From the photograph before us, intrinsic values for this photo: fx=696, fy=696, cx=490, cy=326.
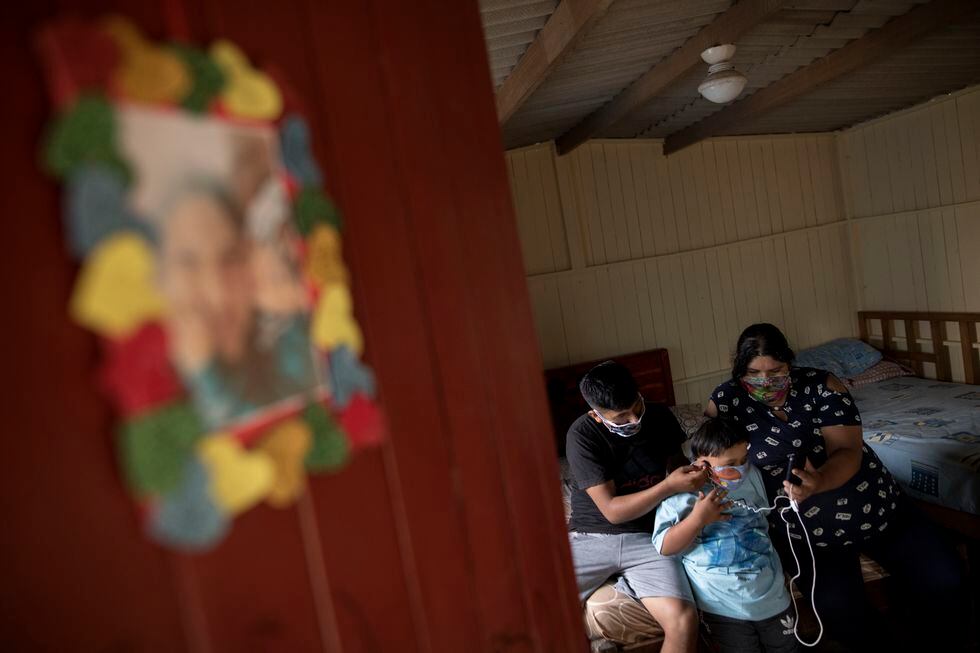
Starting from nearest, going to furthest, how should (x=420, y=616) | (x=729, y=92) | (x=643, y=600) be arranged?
(x=420, y=616) → (x=643, y=600) → (x=729, y=92)

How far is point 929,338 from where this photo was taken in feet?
16.3

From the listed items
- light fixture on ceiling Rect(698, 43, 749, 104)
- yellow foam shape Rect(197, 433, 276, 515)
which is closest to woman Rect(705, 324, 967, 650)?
light fixture on ceiling Rect(698, 43, 749, 104)

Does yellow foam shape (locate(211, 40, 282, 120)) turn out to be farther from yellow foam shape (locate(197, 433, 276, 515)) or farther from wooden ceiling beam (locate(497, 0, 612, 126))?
wooden ceiling beam (locate(497, 0, 612, 126))

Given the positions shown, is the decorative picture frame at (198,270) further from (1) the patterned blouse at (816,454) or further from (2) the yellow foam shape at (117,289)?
(1) the patterned blouse at (816,454)

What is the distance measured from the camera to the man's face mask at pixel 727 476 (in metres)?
2.22

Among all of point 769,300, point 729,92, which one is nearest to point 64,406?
point 729,92

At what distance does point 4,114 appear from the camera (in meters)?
0.56

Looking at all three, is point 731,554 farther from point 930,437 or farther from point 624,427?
point 930,437

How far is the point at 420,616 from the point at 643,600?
161cm

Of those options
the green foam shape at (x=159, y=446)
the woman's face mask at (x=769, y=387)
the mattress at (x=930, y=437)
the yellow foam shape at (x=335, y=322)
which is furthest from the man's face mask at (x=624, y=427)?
the green foam shape at (x=159, y=446)

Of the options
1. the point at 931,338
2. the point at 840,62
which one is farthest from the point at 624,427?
the point at 931,338

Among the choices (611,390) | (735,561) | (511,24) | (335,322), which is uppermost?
(511,24)

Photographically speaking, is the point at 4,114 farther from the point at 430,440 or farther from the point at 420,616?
the point at 420,616

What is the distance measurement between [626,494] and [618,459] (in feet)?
0.39
